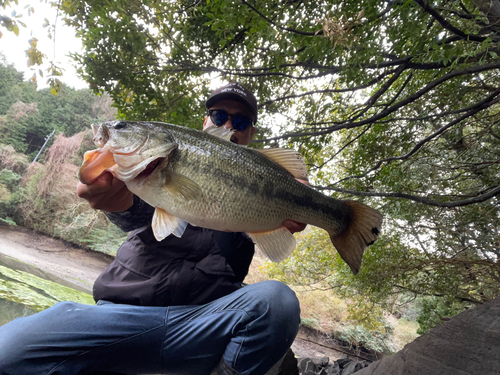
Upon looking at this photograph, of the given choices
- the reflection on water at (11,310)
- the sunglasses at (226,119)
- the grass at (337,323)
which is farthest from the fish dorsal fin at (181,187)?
the grass at (337,323)

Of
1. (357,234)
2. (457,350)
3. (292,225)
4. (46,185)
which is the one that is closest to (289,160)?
(292,225)

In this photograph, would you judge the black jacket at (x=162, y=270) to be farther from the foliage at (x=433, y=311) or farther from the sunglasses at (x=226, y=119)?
the foliage at (x=433, y=311)

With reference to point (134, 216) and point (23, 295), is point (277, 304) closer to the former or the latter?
point (134, 216)

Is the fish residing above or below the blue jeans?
above

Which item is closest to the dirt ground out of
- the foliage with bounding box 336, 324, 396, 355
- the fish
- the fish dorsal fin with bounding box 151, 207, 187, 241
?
the foliage with bounding box 336, 324, 396, 355

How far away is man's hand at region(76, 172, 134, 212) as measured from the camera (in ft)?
4.66

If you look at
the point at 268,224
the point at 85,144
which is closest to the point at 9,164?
the point at 85,144

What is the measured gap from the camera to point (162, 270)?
1.82 meters

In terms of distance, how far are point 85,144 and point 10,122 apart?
902 centimetres

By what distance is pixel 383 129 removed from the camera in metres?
4.93

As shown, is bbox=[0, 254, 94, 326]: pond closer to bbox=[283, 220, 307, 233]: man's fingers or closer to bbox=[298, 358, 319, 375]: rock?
bbox=[283, 220, 307, 233]: man's fingers

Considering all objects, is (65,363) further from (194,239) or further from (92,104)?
(92,104)

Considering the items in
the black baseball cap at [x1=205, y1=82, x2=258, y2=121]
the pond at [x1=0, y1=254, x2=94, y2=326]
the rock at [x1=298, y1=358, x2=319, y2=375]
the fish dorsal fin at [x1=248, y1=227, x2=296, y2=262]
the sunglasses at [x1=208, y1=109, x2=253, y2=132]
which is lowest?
the pond at [x1=0, y1=254, x2=94, y2=326]

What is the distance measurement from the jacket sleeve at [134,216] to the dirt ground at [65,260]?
21.6ft
